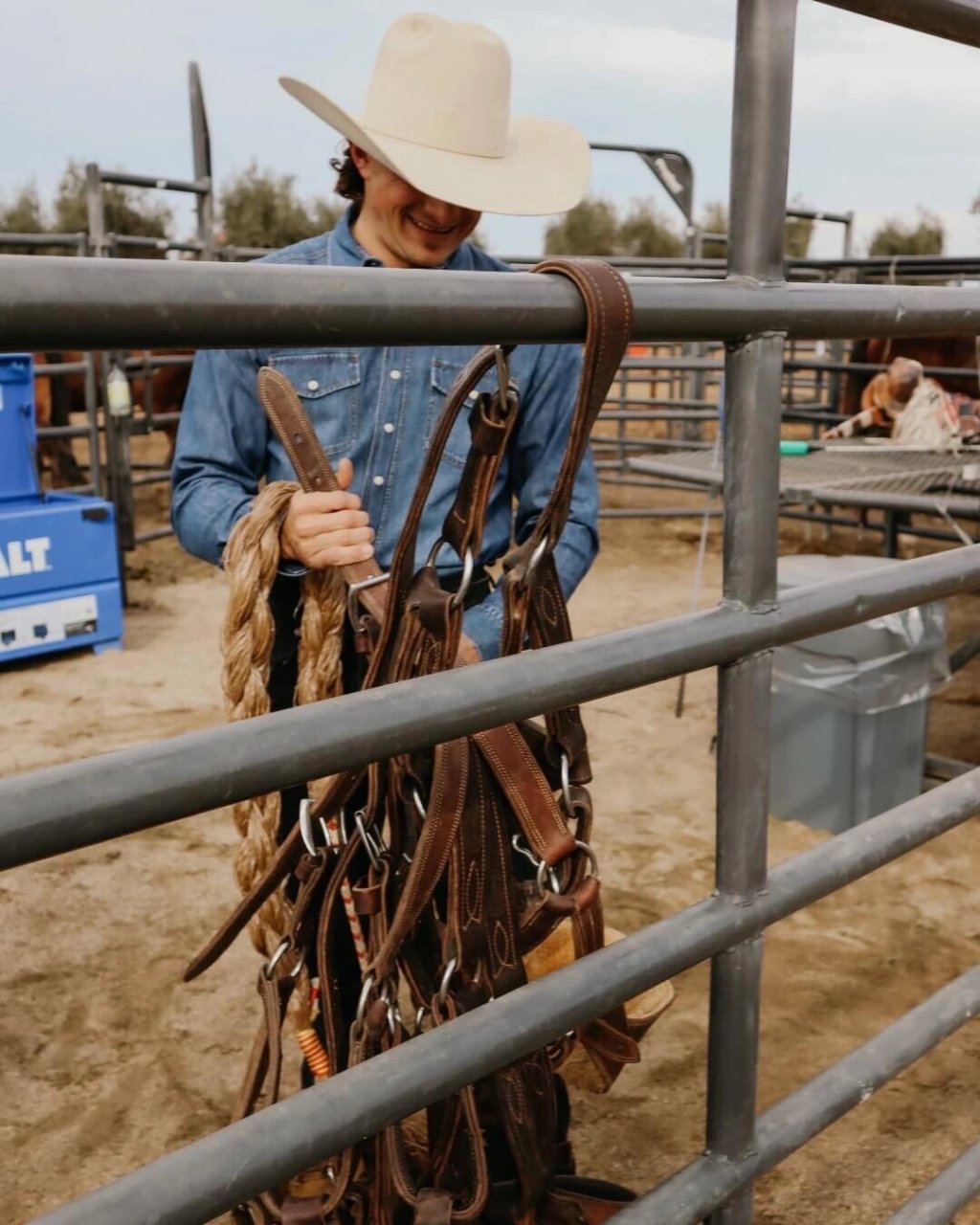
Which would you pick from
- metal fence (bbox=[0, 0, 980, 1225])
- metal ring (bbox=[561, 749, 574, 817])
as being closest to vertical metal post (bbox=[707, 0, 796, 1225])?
metal fence (bbox=[0, 0, 980, 1225])

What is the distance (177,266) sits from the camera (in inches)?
26.6

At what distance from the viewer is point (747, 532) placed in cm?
101

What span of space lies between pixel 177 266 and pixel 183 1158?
526 mm

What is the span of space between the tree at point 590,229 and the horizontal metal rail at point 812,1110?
31150 mm

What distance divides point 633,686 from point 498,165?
0.90 metres

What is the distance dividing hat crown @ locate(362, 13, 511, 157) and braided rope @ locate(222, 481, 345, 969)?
1.70 ft

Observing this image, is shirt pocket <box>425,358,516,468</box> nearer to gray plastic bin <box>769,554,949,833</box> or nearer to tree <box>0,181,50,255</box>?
gray plastic bin <box>769,554,949,833</box>

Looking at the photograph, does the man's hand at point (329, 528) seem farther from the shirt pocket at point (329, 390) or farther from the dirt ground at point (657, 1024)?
the dirt ground at point (657, 1024)

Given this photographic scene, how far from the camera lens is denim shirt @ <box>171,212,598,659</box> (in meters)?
1.63

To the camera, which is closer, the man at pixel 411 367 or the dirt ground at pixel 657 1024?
the man at pixel 411 367

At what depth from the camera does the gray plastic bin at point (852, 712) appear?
3.24 meters

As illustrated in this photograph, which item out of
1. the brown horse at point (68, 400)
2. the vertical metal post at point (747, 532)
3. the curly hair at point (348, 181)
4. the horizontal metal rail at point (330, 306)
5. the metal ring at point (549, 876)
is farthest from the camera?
the brown horse at point (68, 400)

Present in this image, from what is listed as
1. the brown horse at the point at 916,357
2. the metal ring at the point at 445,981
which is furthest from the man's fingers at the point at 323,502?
the brown horse at the point at 916,357

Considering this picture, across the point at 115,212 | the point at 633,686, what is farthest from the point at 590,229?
the point at 633,686
